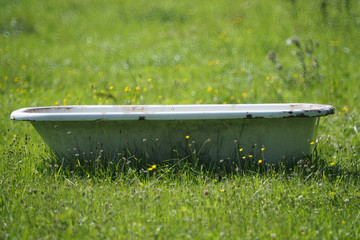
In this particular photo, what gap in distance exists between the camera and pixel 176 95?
5.21 m

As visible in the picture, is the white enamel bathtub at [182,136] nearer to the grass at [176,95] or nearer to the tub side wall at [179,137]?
the tub side wall at [179,137]

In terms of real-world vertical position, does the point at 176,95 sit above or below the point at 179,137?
below

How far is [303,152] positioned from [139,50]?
5.42m

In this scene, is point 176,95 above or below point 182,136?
below

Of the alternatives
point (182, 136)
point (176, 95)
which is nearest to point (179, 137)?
point (182, 136)

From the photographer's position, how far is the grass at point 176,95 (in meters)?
2.06

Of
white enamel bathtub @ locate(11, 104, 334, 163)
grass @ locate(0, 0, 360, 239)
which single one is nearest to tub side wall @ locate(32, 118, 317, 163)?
white enamel bathtub @ locate(11, 104, 334, 163)

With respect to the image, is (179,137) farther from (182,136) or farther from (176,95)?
(176,95)

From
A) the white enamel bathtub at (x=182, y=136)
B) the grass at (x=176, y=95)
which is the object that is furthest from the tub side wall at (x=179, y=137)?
the grass at (x=176, y=95)

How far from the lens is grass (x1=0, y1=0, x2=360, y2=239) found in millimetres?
2062

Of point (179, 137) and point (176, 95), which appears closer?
→ point (179, 137)

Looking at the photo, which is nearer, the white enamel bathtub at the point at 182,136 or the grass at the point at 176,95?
the grass at the point at 176,95

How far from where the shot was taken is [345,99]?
4707 mm

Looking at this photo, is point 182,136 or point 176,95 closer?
point 182,136
